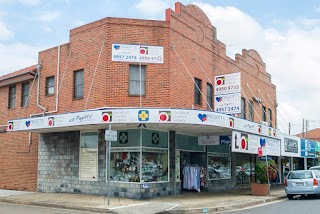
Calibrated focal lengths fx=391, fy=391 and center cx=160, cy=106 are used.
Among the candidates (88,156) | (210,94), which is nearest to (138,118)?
(88,156)

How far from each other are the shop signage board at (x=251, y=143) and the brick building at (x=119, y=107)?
42 cm

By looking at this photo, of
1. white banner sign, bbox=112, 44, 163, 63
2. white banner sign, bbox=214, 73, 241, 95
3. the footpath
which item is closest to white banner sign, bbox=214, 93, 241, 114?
white banner sign, bbox=214, 73, 241, 95

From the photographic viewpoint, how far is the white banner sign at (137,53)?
18156 mm

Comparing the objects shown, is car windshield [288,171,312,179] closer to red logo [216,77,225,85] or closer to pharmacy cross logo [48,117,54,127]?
red logo [216,77,225,85]

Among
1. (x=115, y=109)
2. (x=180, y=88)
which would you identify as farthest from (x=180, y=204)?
(x=180, y=88)

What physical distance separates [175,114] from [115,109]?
245 cm

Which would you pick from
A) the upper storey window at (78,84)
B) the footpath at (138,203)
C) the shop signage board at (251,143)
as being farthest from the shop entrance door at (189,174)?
the upper storey window at (78,84)

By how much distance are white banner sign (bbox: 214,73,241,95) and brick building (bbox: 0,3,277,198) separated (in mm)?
889

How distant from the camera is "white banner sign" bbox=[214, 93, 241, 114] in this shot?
1964 cm

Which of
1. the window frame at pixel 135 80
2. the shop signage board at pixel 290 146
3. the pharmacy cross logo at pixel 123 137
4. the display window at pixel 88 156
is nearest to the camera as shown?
the pharmacy cross logo at pixel 123 137

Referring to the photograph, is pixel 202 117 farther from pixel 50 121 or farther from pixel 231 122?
pixel 50 121

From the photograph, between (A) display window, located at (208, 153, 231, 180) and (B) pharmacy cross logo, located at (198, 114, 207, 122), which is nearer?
(B) pharmacy cross logo, located at (198, 114, 207, 122)

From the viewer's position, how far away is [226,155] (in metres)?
24.1

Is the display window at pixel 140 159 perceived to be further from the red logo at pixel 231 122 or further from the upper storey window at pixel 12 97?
the upper storey window at pixel 12 97
